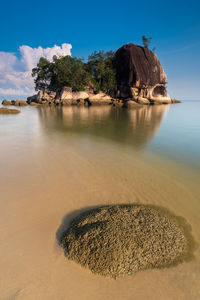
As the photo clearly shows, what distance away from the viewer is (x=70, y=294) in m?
1.87

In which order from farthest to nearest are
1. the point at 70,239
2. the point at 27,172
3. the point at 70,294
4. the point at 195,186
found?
the point at 27,172, the point at 195,186, the point at 70,239, the point at 70,294

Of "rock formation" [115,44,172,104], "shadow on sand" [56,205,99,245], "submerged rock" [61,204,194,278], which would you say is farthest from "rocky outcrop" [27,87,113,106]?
"submerged rock" [61,204,194,278]

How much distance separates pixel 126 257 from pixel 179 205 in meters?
1.99

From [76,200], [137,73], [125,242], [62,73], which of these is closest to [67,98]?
[62,73]

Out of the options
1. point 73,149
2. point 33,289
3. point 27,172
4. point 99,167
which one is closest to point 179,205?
point 99,167

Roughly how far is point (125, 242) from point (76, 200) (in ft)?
5.19

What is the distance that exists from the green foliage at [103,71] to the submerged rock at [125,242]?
172 ft

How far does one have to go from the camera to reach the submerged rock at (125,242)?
2137mm

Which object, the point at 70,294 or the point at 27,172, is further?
the point at 27,172

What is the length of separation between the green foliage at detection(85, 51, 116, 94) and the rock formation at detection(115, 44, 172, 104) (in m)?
2.64

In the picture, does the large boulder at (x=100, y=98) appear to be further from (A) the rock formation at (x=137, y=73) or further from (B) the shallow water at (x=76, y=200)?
(B) the shallow water at (x=76, y=200)

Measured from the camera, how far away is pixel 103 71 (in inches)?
1922

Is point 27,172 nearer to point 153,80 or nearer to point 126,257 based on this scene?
point 126,257

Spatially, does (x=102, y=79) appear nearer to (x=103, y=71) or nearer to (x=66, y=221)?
(x=103, y=71)
